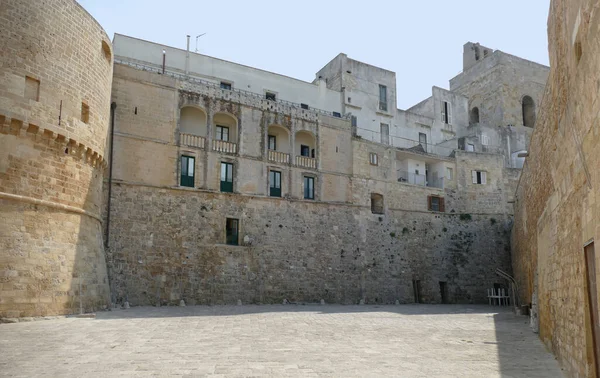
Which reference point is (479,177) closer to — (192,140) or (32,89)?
(192,140)

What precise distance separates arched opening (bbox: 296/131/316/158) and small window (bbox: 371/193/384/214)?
4.75 m

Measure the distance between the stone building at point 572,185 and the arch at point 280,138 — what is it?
1907cm

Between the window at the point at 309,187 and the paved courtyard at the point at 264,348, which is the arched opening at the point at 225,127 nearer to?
the window at the point at 309,187

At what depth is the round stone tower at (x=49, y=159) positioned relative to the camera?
15.4 meters

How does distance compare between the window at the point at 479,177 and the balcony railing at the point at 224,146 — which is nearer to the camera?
the balcony railing at the point at 224,146

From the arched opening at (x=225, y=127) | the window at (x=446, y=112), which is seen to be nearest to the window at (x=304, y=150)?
the arched opening at (x=225, y=127)

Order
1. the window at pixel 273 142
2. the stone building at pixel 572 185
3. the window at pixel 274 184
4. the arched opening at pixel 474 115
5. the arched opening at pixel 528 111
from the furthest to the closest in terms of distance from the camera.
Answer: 1. the arched opening at pixel 474 115
2. the arched opening at pixel 528 111
3. the window at pixel 273 142
4. the window at pixel 274 184
5. the stone building at pixel 572 185

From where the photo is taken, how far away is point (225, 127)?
2756 cm

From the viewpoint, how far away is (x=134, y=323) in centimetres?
1511

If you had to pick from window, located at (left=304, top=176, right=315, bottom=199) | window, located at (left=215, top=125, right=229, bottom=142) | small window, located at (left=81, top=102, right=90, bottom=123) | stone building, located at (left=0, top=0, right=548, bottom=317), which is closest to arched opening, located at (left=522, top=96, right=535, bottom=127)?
stone building, located at (left=0, top=0, right=548, bottom=317)

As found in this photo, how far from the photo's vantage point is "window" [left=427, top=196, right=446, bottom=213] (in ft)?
109

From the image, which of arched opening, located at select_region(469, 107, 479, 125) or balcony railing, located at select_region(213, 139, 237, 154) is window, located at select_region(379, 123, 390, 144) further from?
arched opening, located at select_region(469, 107, 479, 125)

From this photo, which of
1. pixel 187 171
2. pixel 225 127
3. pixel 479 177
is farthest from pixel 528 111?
pixel 187 171

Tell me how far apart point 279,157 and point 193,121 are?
5.10m
